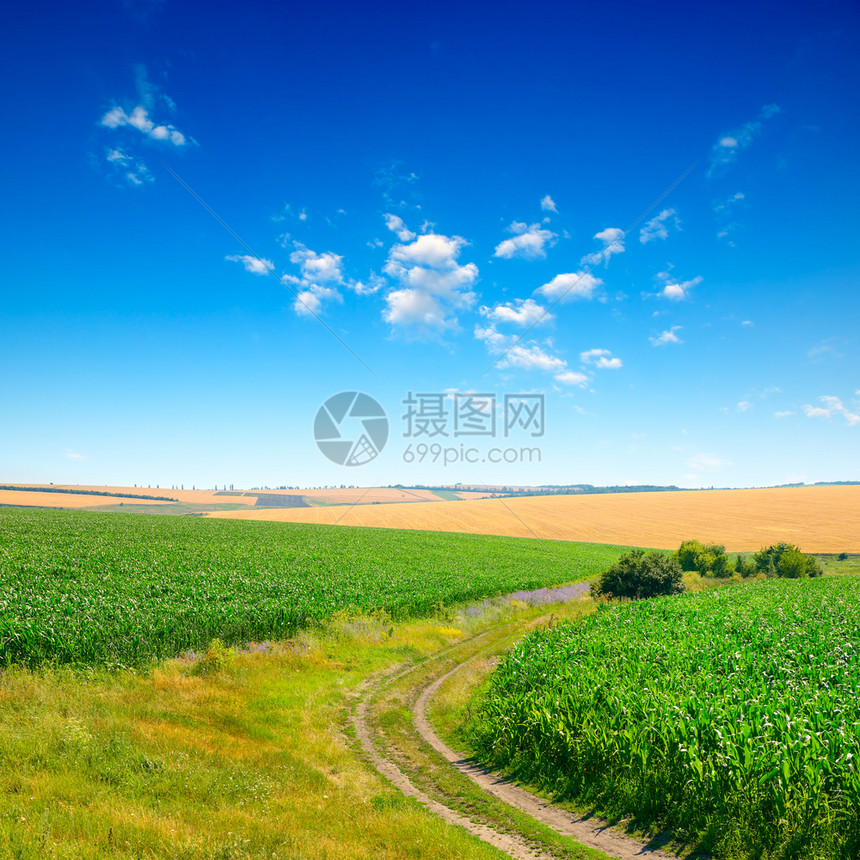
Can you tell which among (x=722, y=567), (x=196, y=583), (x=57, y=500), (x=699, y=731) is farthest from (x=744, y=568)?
(x=57, y=500)

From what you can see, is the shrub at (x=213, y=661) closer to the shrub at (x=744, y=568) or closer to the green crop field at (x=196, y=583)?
the green crop field at (x=196, y=583)

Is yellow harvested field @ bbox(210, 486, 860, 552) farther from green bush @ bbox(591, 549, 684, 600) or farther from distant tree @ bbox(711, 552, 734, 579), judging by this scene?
green bush @ bbox(591, 549, 684, 600)

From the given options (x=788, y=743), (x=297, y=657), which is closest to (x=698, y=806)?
(x=788, y=743)

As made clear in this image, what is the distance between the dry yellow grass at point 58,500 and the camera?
134788 mm

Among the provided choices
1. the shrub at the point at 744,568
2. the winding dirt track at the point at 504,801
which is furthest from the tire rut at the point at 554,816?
the shrub at the point at 744,568

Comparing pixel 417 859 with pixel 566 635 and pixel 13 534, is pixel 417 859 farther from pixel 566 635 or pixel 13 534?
pixel 13 534

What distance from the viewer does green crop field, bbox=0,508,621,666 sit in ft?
48.9

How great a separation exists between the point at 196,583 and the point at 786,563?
186ft

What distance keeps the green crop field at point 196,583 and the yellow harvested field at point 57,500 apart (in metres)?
113

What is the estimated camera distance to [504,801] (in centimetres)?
920

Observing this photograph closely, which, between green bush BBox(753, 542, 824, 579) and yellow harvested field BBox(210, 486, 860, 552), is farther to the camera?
yellow harvested field BBox(210, 486, 860, 552)

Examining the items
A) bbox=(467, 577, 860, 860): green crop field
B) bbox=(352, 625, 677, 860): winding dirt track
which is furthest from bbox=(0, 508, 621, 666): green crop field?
bbox=(467, 577, 860, 860): green crop field

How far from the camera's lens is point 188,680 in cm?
1375

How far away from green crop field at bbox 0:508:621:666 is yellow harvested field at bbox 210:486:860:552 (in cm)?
3647
